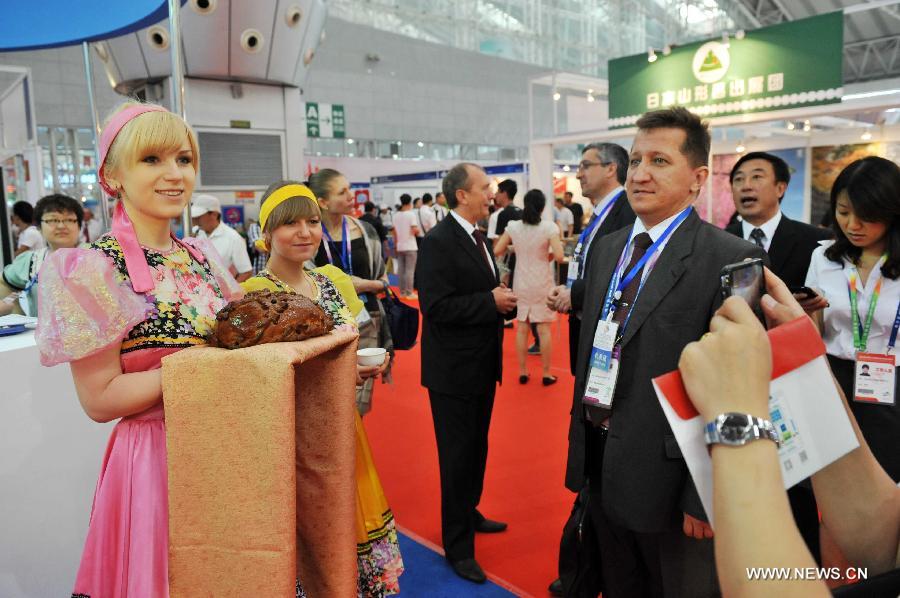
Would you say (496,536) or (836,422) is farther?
→ (496,536)

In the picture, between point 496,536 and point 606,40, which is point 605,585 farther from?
point 606,40

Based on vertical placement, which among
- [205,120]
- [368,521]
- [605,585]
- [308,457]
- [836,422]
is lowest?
[605,585]

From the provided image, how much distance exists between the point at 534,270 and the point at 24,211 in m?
5.36

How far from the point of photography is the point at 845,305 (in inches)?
96.1

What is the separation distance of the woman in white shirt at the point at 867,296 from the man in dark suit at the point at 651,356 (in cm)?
78

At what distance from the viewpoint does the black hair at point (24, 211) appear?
6523 mm

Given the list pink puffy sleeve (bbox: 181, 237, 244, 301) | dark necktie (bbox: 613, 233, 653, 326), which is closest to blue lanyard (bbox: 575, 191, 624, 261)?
dark necktie (bbox: 613, 233, 653, 326)

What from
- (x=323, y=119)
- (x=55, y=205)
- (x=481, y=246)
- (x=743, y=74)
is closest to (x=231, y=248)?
(x=55, y=205)

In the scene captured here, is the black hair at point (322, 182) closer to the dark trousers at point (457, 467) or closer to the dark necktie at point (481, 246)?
the dark necktie at point (481, 246)

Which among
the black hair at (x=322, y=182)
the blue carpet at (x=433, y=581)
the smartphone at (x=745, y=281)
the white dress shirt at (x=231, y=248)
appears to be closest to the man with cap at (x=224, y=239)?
the white dress shirt at (x=231, y=248)

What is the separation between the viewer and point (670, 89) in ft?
25.7

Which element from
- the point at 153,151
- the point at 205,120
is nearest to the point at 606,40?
the point at 205,120

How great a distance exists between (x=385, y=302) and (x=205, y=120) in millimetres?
4774

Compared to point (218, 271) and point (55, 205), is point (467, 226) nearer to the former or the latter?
point (218, 271)
